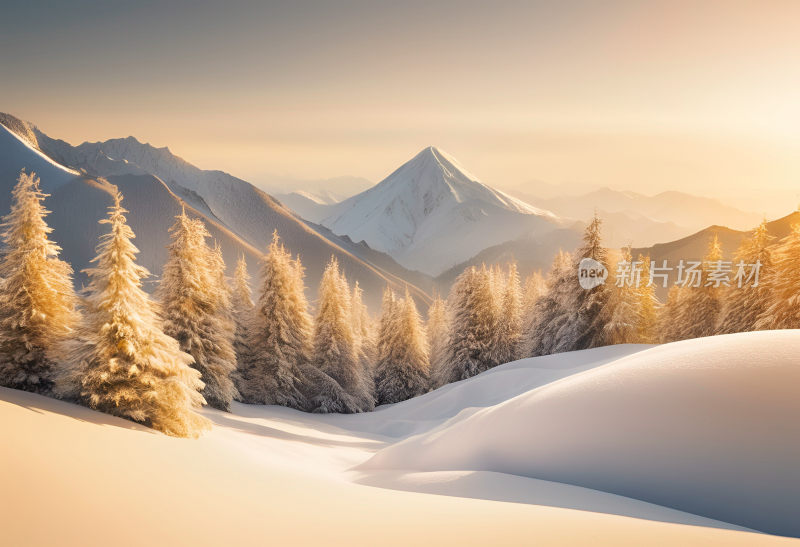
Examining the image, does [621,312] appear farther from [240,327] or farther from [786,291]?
[240,327]

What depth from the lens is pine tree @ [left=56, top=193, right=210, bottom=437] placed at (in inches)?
392

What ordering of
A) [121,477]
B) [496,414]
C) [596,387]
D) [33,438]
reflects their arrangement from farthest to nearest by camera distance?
[496,414], [596,387], [33,438], [121,477]

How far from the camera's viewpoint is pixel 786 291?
950 inches

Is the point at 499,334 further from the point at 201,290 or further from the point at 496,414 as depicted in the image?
the point at 496,414

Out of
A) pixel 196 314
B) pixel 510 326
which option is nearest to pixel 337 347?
pixel 196 314

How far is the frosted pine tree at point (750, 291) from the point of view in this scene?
28391 millimetres

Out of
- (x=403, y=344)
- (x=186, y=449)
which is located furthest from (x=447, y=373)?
(x=186, y=449)

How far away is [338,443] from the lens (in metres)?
17.9

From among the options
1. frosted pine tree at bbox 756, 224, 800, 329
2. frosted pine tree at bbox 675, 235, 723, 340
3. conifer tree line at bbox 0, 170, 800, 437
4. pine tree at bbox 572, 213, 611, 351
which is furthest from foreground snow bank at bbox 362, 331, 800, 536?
frosted pine tree at bbox 675, 235, 723, 340

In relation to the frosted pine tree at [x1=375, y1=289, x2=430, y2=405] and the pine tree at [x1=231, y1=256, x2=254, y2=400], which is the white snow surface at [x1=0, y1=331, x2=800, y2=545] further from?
the frosted pine tree at [x1=375, y1=289, x2=430, y2=405]

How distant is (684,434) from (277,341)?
970 inches

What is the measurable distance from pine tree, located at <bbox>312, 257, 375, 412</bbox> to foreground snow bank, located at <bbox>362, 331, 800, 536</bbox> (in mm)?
23400

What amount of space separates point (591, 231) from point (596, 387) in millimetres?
26105

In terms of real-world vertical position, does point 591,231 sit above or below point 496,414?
above
